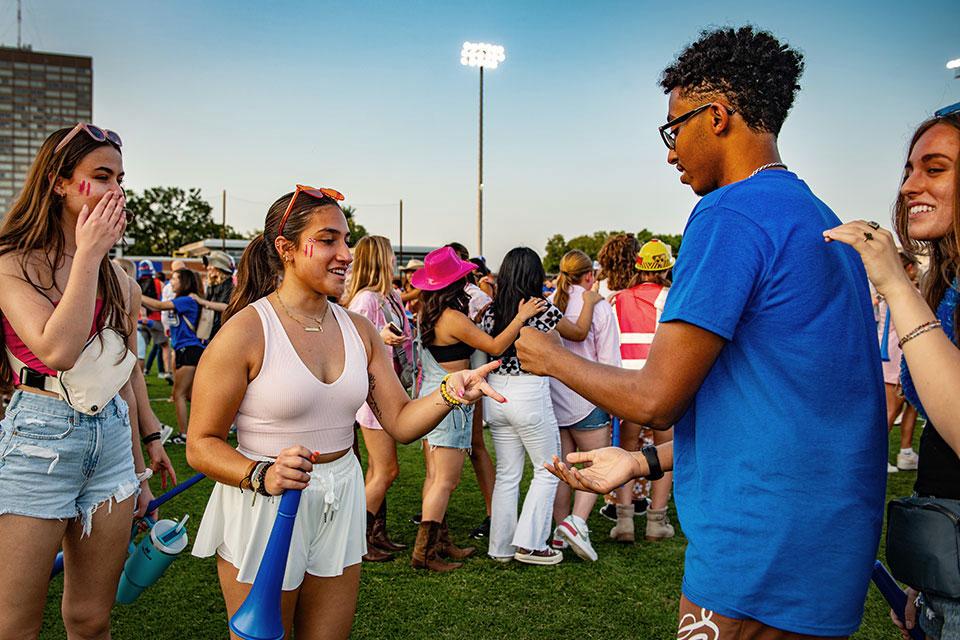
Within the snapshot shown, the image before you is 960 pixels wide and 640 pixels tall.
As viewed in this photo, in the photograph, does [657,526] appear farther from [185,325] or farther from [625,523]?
[185,325]

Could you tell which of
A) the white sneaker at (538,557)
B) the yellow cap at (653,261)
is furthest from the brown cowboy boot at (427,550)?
the yellow cap at (653,261)

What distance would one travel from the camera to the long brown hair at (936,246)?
1.94 meters

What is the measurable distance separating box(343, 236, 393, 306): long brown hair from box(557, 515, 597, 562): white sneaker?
225cm

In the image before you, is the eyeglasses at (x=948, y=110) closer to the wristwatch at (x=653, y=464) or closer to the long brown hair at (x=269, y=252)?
the wristwatch at (x=653, y=464)

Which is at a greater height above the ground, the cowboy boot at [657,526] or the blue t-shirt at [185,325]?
the blue t-shirt at [185,325]

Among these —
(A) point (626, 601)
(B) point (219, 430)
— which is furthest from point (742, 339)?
(A) point (626, 601)

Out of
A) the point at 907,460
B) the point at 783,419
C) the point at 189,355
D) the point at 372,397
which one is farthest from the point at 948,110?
the point at 189,355

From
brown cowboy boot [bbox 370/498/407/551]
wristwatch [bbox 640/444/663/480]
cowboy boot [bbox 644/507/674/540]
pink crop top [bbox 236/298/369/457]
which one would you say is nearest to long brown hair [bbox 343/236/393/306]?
brown cowboy boot [bbox 370/498/407/551]

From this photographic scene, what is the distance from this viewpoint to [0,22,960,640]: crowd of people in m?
1.74

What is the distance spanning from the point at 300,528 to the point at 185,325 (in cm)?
704

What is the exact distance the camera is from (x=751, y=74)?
6.33 ft

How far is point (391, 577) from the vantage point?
5.04m

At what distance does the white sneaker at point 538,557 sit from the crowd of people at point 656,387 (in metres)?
2.03

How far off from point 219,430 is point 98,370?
1.84 feet
